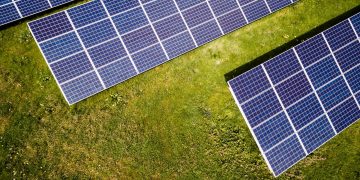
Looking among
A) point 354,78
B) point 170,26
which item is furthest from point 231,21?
point 354,78

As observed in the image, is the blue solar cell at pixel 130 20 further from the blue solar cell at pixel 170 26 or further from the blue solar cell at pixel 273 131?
the blue solar cell at pixel 273 131

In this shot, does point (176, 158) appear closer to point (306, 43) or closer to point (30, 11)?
point (306, 43)

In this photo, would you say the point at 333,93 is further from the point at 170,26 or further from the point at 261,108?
the point at 170,26

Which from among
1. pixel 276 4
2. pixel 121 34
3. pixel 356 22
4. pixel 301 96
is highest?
pixel 121 34

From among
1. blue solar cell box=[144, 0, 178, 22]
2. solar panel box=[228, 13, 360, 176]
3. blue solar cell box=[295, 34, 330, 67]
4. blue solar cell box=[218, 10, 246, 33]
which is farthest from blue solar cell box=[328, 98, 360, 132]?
blue solar cell box=[144, 0, 178, 22]

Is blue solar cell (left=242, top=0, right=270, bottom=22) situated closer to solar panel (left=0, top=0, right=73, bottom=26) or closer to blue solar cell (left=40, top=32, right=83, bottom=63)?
blue solar cell (left=40, top=32, right=83, bottom=63)

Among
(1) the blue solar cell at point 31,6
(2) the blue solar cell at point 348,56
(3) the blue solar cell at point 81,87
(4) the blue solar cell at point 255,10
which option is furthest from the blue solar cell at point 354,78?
(1) the blue solar cell at point 31,6
